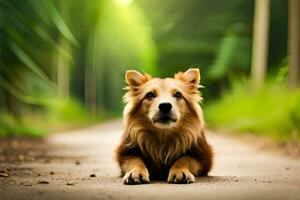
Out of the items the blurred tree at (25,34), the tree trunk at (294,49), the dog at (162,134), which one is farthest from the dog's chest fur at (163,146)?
the tree trunk at (294,49)

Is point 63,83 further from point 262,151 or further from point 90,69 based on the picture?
point 262,151

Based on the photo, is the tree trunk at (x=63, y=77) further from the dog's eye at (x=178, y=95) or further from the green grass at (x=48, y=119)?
the dog's eye at (x=178, y=95)

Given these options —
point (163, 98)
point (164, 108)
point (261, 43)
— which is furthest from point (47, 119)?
point (164, 108)

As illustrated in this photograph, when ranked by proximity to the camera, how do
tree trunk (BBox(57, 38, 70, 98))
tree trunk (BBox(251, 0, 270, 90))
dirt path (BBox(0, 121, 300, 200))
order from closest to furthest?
dirt path (BBox(0, 121, 300, 200)) → tree trunk (BBox(251, 0, 270, 90)) → tree trunk (BBox(57, 38, 70, 98))

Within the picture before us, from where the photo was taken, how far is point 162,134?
23.8 feet

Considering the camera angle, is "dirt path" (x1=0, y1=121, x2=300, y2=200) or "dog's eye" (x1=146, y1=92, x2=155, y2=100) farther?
"dog's eye" (x1=146, y1=92, x2=155, y2=100)

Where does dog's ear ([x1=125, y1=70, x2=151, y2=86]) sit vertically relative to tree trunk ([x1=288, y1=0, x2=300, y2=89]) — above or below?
below

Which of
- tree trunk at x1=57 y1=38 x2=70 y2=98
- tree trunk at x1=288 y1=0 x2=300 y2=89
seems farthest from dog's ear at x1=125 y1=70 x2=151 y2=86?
tree trunk at x1=57 y1=38 x2=70 y2=98

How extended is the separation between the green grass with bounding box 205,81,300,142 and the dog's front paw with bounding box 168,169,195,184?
603 cm

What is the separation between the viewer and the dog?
23.3ft

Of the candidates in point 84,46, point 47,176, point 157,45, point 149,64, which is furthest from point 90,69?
point 47,176

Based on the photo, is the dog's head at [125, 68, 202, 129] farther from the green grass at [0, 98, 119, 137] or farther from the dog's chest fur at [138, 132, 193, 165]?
the green grass at [0, 98, 119, 137]

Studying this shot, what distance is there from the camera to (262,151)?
1195cm

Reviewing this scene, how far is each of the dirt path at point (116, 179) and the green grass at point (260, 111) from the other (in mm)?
1286
